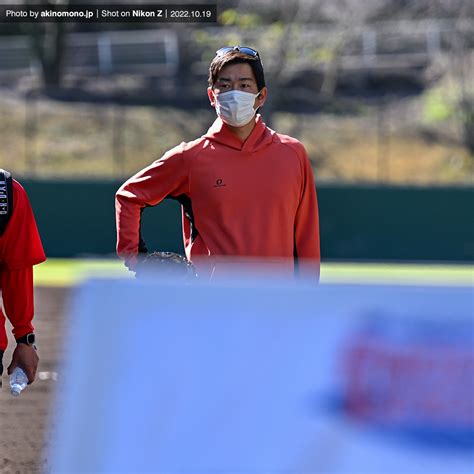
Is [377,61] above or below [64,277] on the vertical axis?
above

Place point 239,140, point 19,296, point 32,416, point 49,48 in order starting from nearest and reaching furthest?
point 19,296 < point 239,140 < point 32,416 < point 49,48

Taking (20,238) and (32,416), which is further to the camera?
(32,416)

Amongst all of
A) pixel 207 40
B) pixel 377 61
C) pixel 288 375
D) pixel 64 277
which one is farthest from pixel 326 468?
pixel 377 61

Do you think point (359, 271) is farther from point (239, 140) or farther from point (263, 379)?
point (263, 379)

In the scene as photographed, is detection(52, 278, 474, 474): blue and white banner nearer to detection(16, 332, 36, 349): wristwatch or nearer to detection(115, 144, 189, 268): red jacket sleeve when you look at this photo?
detection(16, 332, 36, 349): wristwatch

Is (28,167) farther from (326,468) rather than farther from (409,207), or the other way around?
(326,468)

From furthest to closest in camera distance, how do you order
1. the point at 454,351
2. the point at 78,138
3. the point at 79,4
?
1. the point at 79,4
2. the point at 78,138
3. the point at 454,351

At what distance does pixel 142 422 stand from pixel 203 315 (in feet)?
0.75

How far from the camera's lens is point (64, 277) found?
55.3 ft

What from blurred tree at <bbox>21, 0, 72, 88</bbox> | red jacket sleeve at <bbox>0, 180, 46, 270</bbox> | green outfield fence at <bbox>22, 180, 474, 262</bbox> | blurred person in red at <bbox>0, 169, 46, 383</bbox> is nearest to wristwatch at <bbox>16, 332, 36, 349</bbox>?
blurred person in red at <bbox>0, 169, 46, 383</bbox>

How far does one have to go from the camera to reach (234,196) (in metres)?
4.87

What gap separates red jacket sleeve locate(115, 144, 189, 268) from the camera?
4.97 metres

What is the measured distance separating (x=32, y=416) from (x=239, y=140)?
9.98 ft

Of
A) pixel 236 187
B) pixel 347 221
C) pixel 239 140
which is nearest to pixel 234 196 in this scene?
pixel 236 187
